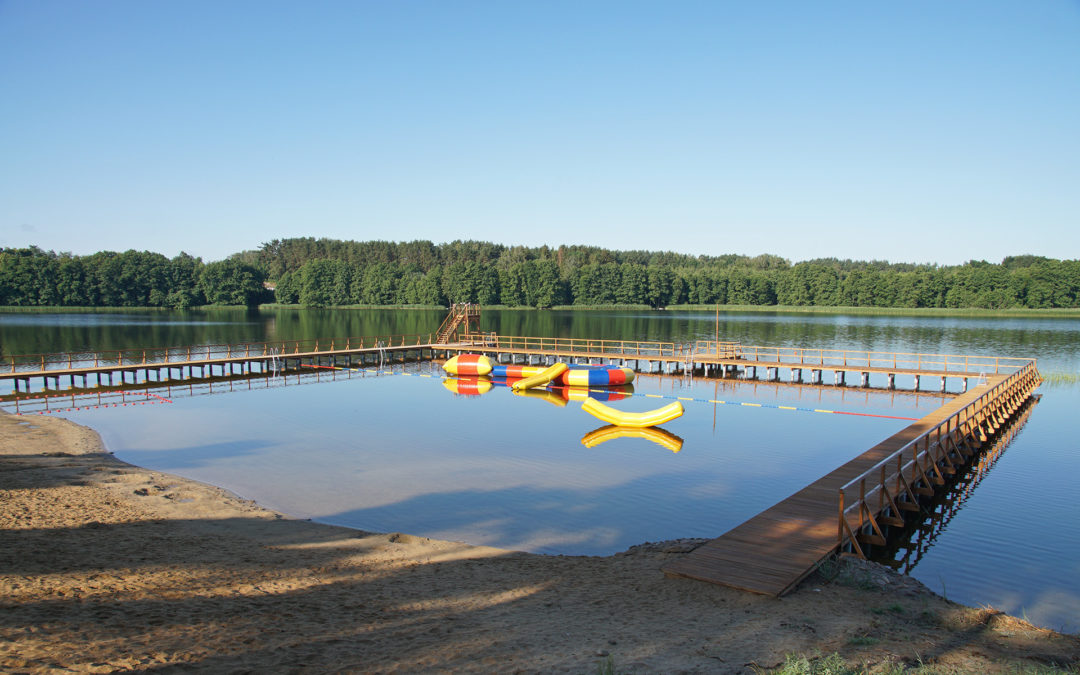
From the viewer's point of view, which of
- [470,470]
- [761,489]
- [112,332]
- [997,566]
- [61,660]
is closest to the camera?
[61,660]

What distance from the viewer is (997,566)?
446 inches

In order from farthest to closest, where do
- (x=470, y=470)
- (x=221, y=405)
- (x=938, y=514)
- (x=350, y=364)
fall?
(x=350, y=364)
(x=221, y=405)
(x=470, y=470)
(x=938, y=514)

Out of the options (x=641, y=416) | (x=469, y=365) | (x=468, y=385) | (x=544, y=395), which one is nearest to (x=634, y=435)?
(x=641, y=416)

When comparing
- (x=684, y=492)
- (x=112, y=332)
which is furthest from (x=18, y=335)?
(x=684, y=492)

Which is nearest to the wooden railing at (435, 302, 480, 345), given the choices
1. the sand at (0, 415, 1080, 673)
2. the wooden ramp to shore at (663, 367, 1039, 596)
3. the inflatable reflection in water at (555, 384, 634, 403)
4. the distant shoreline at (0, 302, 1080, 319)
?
the inflatable reflection in water at (555, 384, 634, 403)

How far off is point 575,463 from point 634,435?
4.41 metres

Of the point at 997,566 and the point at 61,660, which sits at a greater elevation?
the point at 61,660

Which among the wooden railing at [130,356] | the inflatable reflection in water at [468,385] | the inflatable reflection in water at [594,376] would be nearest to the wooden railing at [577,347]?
the inflatable reflection in water at [468,385]

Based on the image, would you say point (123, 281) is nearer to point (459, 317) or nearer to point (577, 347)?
point (459, 317)

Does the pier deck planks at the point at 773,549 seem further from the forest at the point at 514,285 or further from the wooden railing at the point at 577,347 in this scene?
the forest at the point at 514,285

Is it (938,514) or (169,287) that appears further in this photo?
(169,287)

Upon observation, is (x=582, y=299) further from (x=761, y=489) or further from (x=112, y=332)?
(x=761, y=489)

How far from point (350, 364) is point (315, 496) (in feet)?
87.3

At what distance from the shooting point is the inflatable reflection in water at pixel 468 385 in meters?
31.9
